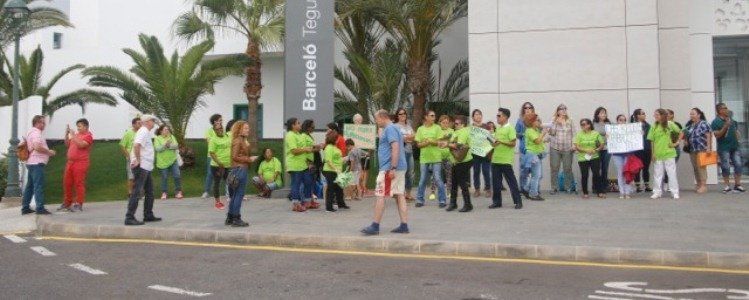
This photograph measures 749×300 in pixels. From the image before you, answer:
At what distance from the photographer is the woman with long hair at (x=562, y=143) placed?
48.0ft

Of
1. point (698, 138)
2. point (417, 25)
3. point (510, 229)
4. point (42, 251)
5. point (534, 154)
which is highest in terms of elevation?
point (417, 25)

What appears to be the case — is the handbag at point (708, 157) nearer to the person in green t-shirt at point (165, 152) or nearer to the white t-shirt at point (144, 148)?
the white t-shirt at point (144, 148)

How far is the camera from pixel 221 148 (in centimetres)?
1390

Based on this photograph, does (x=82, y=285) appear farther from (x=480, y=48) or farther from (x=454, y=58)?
(x=454, y=58)

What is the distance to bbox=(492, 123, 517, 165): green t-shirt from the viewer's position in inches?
489

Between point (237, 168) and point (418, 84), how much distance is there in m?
11.4

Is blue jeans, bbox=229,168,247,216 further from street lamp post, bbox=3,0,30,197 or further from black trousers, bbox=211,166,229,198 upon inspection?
street lamp post, bbox=3,0,30,197

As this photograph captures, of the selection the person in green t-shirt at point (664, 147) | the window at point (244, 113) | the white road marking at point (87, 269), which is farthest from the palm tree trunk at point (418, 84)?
the white road marking at point (87, 269)

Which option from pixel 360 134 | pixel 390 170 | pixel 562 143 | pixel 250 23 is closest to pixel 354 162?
pixel 360 134

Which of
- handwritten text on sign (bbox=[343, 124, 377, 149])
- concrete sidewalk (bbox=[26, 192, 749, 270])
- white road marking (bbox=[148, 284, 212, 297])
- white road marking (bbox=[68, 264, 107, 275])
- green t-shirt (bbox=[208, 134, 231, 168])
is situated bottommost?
white road marking (bbox=[148, 284, 212, 297])

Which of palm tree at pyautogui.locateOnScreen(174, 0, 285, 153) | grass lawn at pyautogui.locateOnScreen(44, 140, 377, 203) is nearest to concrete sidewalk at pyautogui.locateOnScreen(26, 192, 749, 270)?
grass lawn at pyautogui.locateOnScreen(44, 140, 377, 203)

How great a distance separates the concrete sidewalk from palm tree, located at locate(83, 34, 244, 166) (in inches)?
292

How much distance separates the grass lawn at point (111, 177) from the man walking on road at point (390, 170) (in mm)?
6378

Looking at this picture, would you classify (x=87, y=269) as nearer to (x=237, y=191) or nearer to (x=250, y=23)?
(x=237, y=191)
